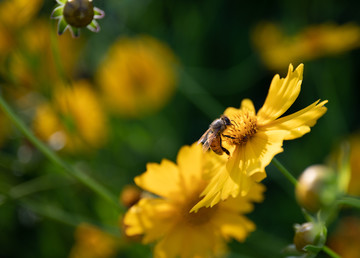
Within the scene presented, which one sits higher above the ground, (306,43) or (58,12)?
(306,43)

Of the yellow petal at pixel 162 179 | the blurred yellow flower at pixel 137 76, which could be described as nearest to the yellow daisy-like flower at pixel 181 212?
the yellow petal at pixel 162 179

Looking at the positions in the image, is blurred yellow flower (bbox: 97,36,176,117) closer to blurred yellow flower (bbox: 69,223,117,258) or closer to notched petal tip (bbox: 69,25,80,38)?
blurred yellow flower (bbox: 69,223,117,258)

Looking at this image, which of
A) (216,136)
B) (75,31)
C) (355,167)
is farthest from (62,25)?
Answer: (355,167)

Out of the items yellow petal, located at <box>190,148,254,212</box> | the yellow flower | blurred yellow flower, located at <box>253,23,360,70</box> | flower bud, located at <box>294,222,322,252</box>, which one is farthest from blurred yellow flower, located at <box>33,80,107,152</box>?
flower bud, located at <box>294,222,322,252</box>

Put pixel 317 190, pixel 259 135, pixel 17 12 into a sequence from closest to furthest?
pixel 317 190
pixel 259 135
pixel 17 12

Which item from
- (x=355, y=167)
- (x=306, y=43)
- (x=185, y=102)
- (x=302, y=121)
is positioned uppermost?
(x=185, y=102)

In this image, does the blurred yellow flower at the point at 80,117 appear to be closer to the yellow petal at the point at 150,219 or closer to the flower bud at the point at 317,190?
the yellow petal at the point at 150,219

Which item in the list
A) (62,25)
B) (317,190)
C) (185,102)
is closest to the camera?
(317,190)

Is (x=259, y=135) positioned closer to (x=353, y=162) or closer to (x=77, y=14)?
(x=77, y=14)
